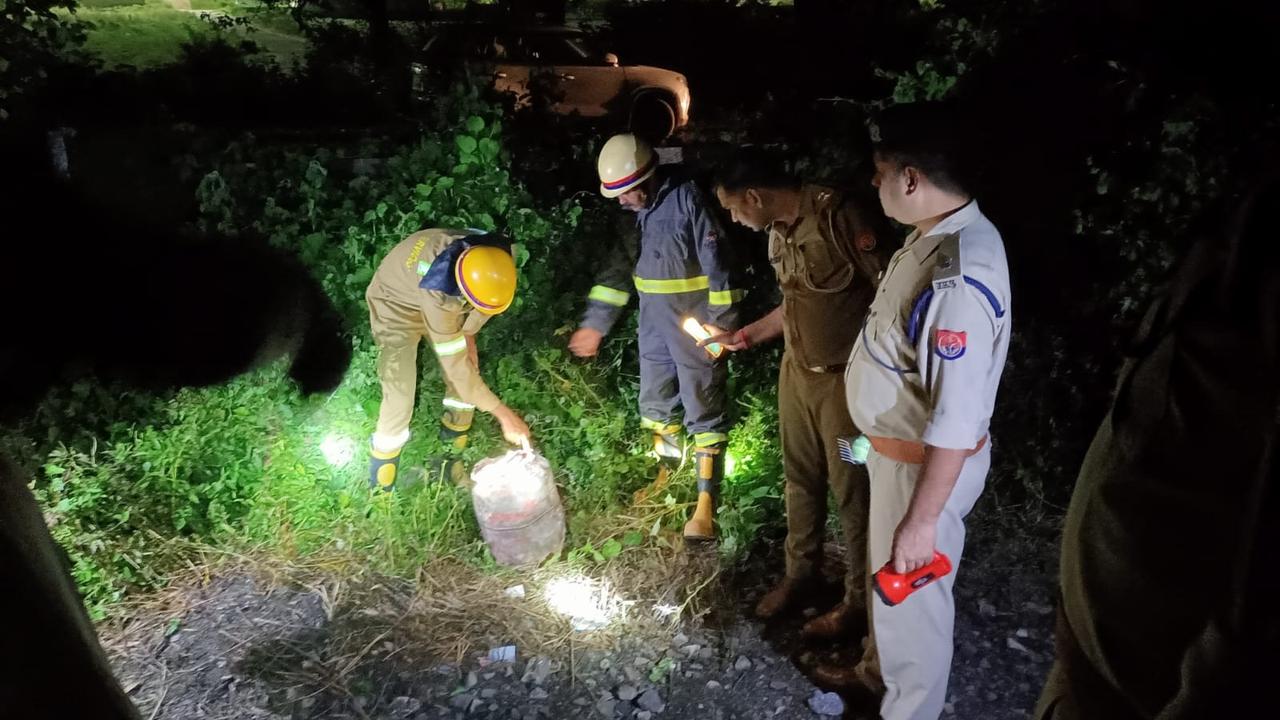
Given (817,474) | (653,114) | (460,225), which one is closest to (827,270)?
(817,474)

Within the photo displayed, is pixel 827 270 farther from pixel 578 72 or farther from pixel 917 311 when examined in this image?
pixel 578 72

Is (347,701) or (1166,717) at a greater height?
(1166,717)

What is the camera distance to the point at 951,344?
2.33 m

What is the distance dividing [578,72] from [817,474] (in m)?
6.92

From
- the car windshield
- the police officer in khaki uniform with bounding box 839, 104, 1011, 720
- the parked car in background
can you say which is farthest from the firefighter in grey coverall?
the car windshield

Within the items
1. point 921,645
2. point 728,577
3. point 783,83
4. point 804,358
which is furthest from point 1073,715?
point 783,83

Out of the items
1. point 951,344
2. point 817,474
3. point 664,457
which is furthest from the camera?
point 664,457

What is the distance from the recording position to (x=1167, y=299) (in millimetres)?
1357

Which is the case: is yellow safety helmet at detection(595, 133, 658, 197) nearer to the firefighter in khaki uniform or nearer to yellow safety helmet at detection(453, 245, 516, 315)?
the firefighter in khaki uniform

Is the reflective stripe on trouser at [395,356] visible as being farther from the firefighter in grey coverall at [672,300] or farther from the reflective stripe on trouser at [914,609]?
the reflective stripe on trouser at [914,609]

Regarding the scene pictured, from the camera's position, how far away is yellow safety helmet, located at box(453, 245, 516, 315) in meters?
3.79

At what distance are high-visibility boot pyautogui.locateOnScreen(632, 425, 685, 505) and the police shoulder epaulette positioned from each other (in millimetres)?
2533

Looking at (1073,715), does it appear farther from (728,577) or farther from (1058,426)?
(1058,426)

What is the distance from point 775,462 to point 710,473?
18.9 inches
